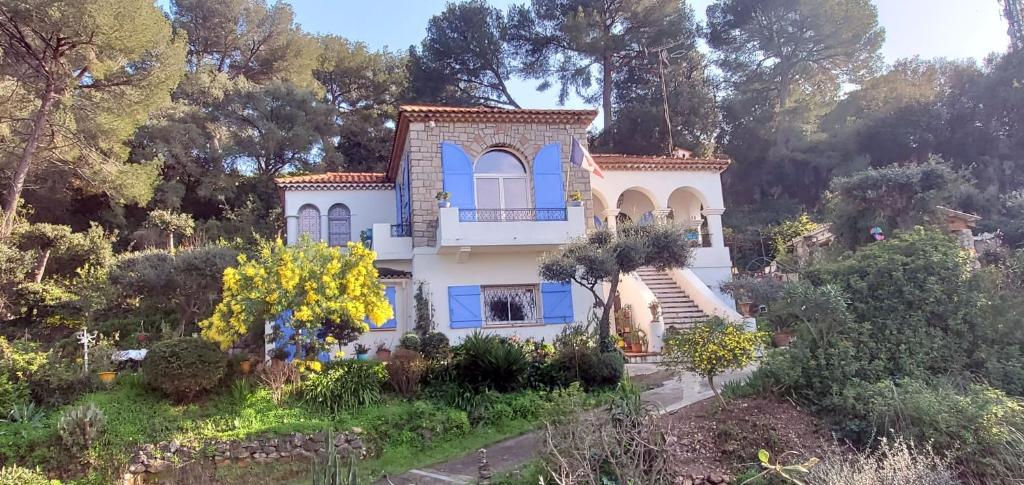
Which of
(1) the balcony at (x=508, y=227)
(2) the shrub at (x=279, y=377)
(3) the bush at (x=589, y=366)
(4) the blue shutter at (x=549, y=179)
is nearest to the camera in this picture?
(2) the shrub at (x=279, y=377)

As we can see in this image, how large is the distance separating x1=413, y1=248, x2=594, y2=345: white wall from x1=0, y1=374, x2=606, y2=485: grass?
458 cm

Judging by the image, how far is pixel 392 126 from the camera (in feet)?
106

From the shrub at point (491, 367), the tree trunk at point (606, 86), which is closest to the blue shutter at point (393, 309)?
the shrub at point (491, 367)

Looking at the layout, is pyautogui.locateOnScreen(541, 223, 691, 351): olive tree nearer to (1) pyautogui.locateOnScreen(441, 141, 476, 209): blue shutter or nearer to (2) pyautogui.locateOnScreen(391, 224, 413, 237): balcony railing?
(1) pyautogui.locateOnScreen(441, 141, 476, 209): blue shutter

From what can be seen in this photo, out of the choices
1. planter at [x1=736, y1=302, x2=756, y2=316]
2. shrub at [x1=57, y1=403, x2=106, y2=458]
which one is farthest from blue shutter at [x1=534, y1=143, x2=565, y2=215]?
shrub at [x1=57, y1=403, x2=106, y2=458]

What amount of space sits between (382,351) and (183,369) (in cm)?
498

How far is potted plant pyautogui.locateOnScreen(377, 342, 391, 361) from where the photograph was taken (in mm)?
14367

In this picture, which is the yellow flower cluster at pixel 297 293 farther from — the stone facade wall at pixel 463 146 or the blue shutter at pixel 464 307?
the stone facade wall at pixel 463 146

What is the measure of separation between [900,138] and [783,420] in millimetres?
24737

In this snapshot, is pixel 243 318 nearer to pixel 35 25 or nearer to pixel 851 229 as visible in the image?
pixel 35 25

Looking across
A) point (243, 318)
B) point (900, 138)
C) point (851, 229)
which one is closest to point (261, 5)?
point (243, 318)

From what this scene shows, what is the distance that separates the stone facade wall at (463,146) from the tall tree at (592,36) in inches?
559

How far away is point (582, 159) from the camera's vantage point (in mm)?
15562

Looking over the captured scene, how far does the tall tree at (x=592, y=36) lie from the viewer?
3009cm
